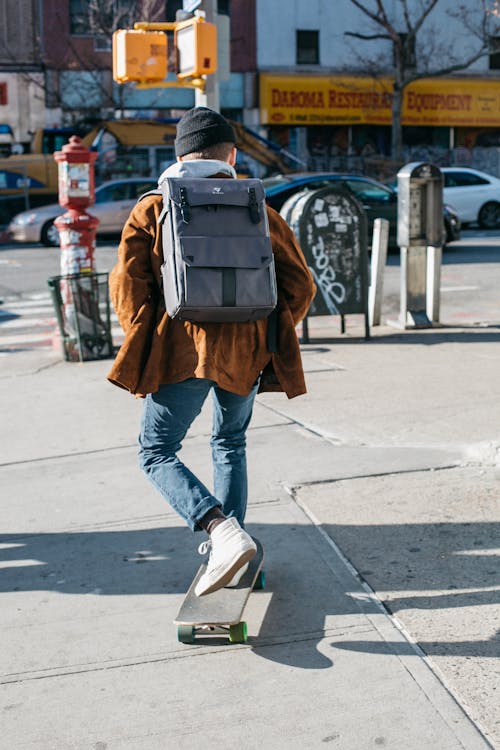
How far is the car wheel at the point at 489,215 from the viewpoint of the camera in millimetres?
23609

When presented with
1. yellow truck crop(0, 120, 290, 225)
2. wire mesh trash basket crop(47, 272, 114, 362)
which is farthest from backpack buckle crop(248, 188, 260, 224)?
yellow truck crop(0, 120, 290, 225)

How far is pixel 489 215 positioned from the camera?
2372cm

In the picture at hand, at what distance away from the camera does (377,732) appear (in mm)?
2967

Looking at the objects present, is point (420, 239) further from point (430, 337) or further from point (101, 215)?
point (101, 215)

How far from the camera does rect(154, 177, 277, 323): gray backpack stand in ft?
11.6

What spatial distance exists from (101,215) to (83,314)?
11608mm

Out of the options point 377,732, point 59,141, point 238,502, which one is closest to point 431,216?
point 238,502

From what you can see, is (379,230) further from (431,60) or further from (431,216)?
(431,60)

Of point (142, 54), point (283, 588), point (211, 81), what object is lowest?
point (283, 588)

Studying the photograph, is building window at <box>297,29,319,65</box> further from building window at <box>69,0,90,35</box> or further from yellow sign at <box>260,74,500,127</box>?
building window at <box>69,0,90,35</box>

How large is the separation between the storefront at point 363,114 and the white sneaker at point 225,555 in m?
31.7

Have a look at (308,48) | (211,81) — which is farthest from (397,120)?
(211,81)

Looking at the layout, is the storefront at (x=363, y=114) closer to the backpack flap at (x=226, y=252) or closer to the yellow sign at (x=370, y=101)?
the yellow sign at (x=370, y=101)

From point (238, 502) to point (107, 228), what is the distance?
676 inches
